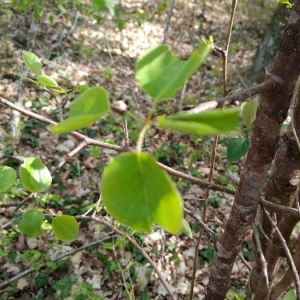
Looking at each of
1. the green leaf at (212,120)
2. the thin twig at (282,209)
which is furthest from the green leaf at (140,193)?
the thin twig at (282,209)

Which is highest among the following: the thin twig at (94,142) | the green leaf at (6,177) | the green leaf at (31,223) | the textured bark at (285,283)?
the thin twig at (94,142)

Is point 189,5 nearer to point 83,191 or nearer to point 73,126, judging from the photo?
point 83,191

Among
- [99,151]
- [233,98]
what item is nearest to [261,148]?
[233,98]

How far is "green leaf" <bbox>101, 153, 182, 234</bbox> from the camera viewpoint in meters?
0.31

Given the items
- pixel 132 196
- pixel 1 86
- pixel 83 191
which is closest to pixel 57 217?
pixel 132 196

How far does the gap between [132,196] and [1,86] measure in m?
3.73

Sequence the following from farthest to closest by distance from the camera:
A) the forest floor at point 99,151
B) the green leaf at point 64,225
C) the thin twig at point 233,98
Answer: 1. the forest floor at point 99,151
2. the green leaf at point 64,225
3. the thin twig at point 233,98

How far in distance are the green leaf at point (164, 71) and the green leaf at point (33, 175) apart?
1.39 ft

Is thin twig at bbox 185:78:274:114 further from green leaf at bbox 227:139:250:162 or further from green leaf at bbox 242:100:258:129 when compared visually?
green leaf at bbox 227:139:250:162

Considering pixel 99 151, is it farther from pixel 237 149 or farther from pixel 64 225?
pixel 64 225

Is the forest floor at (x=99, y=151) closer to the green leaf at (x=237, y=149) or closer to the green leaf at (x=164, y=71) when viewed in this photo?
the green leaf at (x=237, y=149)

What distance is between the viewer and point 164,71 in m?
0.37

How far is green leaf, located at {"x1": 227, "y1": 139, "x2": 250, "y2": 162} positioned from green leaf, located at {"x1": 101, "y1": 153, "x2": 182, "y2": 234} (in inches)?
28.7

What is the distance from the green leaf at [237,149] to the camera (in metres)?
1.03
